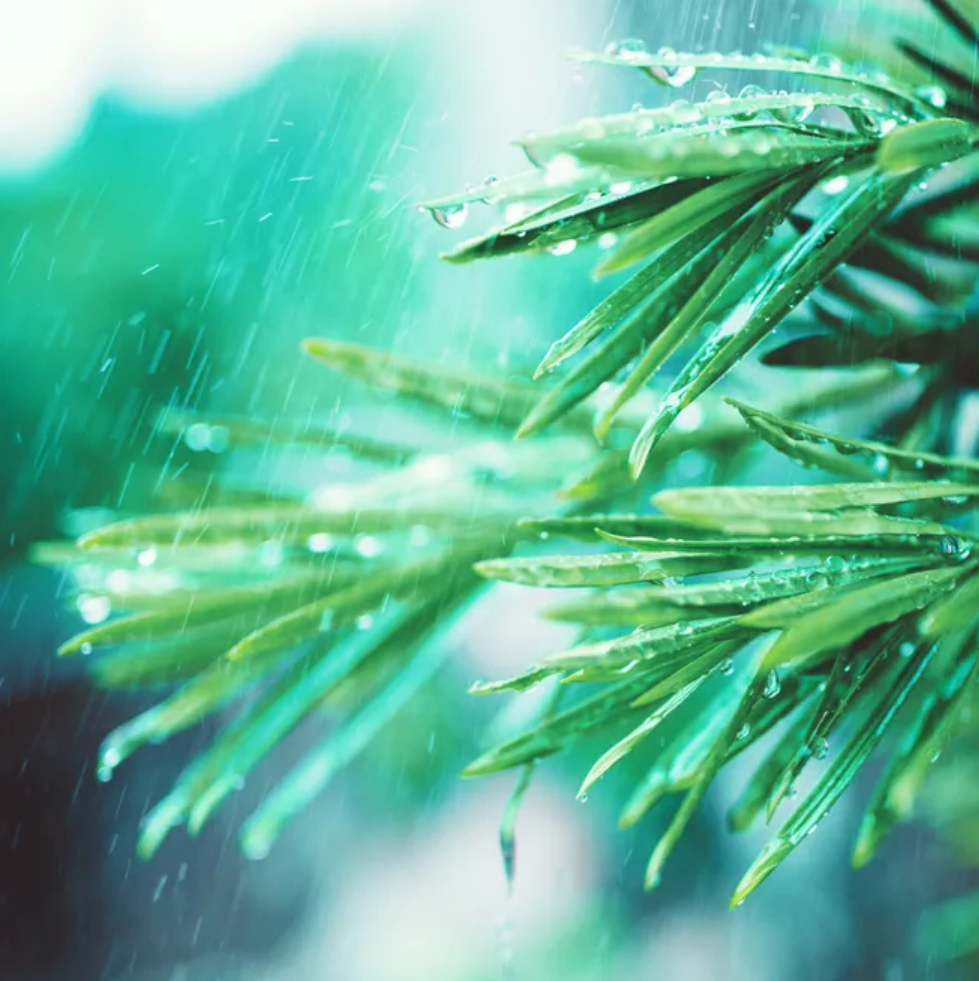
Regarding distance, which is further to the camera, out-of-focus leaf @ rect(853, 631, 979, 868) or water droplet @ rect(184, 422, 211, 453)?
water droplet @ rect(184, 422, 211, 453)

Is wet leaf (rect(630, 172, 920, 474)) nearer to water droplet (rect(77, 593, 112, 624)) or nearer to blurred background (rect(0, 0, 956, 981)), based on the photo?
water droplet (rect(77, 593, 112, 624))

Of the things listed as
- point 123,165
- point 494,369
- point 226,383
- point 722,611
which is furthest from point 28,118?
point 722,611

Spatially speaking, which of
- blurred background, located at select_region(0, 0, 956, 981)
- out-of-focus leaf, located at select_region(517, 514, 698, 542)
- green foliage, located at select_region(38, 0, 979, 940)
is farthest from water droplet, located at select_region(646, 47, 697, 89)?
blurred background, located at select_region(0, 0, 956, 981)

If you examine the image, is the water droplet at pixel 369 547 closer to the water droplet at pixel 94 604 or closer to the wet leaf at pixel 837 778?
the water droplet at pixel 94 604

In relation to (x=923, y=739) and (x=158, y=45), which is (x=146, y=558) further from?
(x=158, y=45)

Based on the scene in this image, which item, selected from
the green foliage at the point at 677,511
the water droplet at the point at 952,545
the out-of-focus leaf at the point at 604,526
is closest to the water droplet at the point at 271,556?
the green foliage at the point at 677,511

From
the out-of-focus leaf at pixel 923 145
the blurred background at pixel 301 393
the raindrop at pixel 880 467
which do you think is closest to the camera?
the out-of-focus leaf at pixel 923 145

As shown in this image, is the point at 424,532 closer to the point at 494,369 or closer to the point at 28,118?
the point at 494,369
